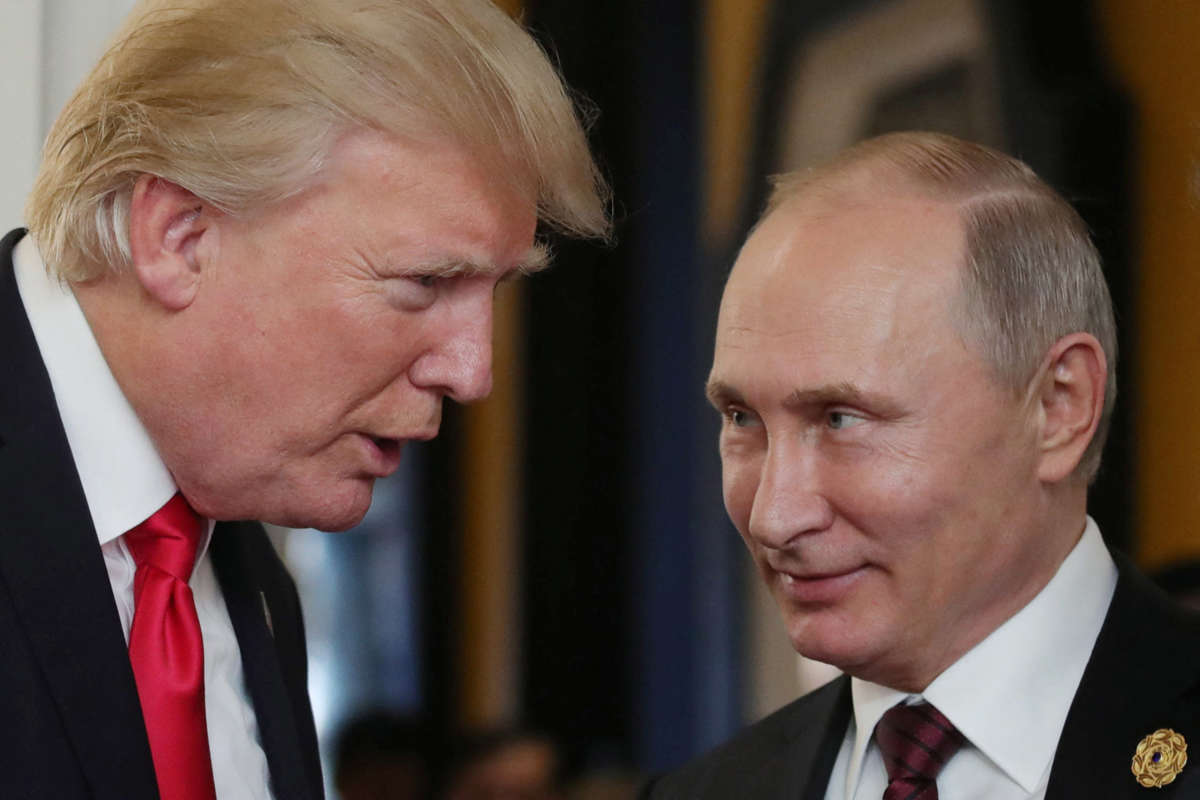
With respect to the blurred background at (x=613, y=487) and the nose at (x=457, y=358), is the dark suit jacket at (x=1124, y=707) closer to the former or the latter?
the nose at (x=457, y=358)

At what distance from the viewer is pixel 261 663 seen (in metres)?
2.01

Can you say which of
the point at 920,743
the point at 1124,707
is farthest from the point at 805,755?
the point at 1124,707

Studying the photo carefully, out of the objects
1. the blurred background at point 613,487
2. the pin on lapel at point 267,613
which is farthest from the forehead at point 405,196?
the blurred background at point 613,487

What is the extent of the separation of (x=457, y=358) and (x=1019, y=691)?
2.91ft

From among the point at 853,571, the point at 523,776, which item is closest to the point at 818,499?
the point at 853,571

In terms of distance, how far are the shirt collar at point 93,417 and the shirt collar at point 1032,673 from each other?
1095 mm

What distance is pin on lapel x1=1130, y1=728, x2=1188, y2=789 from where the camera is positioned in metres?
1.81

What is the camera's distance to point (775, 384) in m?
2.02

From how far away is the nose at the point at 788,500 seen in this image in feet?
6.56

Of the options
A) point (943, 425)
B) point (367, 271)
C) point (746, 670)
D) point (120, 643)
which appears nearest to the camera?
point (120, 643)

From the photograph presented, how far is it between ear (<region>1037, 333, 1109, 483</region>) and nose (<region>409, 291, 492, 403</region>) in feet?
2.58

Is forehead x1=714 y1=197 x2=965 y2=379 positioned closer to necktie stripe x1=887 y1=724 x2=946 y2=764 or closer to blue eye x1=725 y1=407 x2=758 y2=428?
blue eye x1=725 y1=407 x2=758 y2=428

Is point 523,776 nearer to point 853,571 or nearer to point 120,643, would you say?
point 853,571

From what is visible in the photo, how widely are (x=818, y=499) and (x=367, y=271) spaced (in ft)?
2.29
